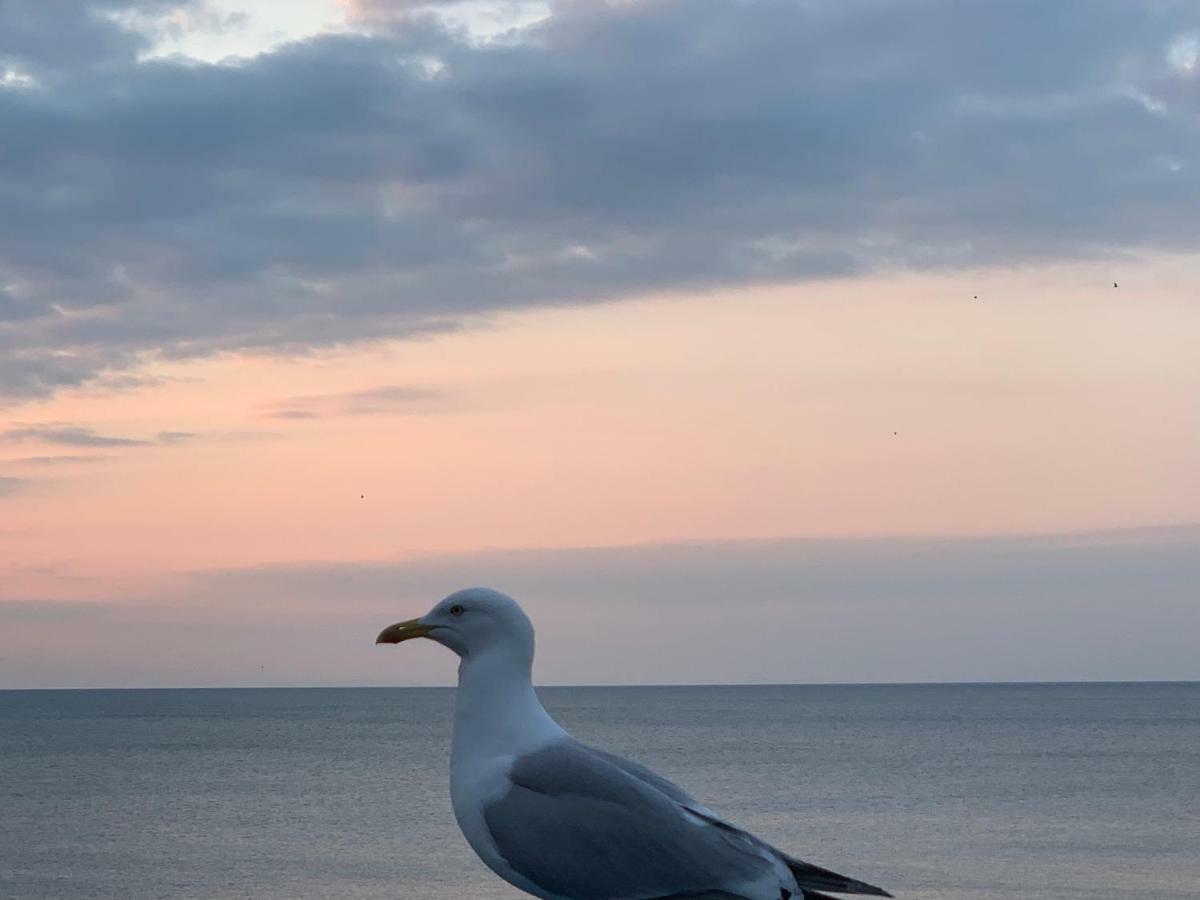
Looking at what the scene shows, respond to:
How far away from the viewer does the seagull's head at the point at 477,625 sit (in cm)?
810

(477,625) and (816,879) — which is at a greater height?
(477,625)

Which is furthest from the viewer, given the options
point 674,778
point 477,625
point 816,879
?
point 674,778

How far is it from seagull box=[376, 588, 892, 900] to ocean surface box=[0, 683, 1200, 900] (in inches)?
1323

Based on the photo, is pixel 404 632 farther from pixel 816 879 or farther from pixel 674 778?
pixel 674 778

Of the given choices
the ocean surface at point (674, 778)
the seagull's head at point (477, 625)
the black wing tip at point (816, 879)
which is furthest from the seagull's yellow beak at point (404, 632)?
the ocean surface at point (674, 778)

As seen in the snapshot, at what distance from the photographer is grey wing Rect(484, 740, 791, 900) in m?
7.81

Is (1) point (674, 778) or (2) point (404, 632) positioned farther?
(1) point (674, 778)

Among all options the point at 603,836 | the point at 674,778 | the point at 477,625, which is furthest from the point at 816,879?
the point at 674,778

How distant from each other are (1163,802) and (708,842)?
69293 mm

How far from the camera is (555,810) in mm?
7898

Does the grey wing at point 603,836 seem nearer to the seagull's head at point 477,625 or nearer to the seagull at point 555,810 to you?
the seagull at point 555,810

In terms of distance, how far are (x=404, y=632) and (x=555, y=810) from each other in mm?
1083

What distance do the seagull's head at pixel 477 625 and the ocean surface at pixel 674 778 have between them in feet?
111

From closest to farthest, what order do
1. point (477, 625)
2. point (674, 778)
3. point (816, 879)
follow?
point (816, 879) < point (477, 625) < point (674, 778)
